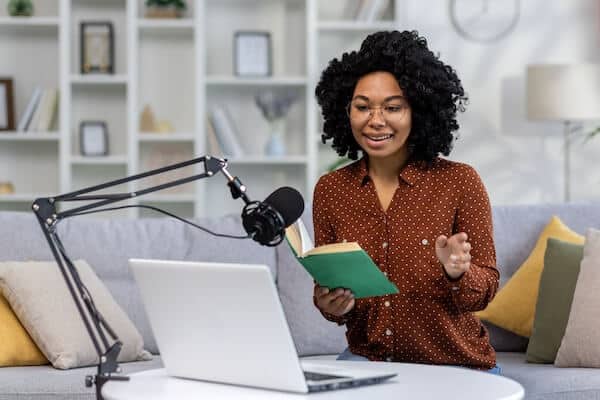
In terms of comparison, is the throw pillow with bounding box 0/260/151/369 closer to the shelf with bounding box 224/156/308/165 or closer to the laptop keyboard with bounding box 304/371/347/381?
the laptop keyboard with bounding box 304/371/347/381

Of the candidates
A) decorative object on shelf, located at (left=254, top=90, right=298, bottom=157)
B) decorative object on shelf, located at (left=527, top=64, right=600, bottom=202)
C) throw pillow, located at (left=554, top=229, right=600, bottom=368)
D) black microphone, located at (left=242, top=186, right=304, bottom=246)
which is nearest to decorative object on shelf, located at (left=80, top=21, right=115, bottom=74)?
decorative object on shelf, located at (left=254, top=90, right=298, bottom=157)

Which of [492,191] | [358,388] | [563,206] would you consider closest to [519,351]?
[563,206]

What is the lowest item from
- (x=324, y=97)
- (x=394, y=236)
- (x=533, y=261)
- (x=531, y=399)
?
(x=531, y=399)

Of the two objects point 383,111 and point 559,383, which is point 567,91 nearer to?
point 559,383

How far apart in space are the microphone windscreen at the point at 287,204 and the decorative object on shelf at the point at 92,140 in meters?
3.68

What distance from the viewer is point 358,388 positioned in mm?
1655

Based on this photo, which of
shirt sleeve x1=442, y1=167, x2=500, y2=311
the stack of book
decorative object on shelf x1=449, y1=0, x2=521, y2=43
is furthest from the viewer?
decorative object on shelf x1=449, y1=0, x2=521, y2=43

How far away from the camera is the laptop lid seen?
4.99 ft

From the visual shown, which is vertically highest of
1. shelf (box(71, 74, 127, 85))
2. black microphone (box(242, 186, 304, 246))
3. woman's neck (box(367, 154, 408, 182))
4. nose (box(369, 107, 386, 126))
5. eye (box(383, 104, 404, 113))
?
shelf (box(71, 74, 127, 85))

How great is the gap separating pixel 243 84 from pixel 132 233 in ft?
7.38

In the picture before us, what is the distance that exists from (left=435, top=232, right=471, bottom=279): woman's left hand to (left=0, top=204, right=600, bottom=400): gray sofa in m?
1.00

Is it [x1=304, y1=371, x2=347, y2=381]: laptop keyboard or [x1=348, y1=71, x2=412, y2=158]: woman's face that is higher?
[x1=348, y1=71, x2=412, y2=158]: woman's face

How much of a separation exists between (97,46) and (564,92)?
2.27 metres

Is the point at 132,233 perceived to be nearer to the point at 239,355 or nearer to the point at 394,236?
the point at 394,236
